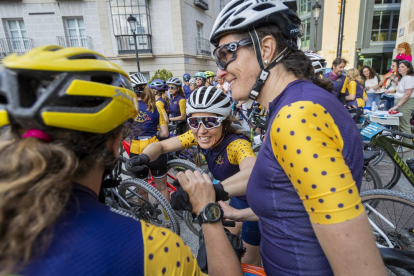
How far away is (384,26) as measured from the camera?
85.2ft

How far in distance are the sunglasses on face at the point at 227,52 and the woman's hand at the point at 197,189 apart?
713mm

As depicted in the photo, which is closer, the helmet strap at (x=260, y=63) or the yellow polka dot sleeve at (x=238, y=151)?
the helmet strap at (x=260, y=63)

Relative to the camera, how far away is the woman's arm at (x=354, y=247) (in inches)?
30.6

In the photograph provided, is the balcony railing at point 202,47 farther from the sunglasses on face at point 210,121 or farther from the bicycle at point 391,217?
the bicycle at point 391,217

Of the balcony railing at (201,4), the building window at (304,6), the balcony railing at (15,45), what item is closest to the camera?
the balcony railing at (15,45)

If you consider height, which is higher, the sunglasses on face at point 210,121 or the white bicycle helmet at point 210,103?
the white bicycle helmet at point 210,103

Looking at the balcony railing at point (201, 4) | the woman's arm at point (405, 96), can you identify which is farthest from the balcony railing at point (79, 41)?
the woman's arm at point (405, 96)

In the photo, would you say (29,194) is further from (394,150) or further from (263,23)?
(394,150)

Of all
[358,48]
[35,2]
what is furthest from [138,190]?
[358,48]

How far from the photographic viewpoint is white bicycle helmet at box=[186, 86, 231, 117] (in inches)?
102

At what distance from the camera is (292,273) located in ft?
3.61

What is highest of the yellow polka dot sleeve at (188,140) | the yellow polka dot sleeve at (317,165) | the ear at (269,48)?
the ear at (269,48)

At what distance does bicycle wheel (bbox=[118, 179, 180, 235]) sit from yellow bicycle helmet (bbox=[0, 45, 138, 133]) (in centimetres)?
248

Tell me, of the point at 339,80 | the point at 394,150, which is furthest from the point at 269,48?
the point at 339,80
